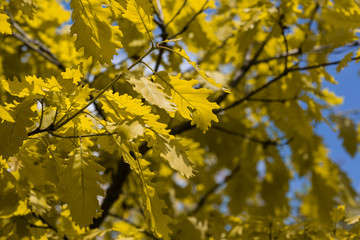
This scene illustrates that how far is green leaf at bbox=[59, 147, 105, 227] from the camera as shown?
44.0 inches

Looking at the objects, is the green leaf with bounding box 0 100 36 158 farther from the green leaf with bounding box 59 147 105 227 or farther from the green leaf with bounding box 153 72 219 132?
the green leaf with bounding box 153 72 219 132

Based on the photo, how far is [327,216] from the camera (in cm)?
317

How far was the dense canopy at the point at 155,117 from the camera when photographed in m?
1.16

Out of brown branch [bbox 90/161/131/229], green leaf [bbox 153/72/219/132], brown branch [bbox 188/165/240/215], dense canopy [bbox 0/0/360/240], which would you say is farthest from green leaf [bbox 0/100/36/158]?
brown branch [bbox 188/165/240/215]

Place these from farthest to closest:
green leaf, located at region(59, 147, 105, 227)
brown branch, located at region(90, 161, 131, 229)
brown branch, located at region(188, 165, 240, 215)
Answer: brown branch, located at region(188, 165, 240, 215) < brown branch, located at region(90, 161, 131, 229) < green leaf, located at region(59, 147, 105, 227)

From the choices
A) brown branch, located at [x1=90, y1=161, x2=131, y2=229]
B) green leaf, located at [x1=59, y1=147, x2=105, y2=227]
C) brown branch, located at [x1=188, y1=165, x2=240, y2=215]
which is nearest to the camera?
green leaf, located at [x1=59, y1=147, x2=105, y2=227]

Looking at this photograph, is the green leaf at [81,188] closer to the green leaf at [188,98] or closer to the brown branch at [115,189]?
A: the green leaf at [188,98]

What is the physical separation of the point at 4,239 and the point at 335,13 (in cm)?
195

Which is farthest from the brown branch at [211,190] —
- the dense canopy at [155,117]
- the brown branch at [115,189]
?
the brown branch at [115,189]

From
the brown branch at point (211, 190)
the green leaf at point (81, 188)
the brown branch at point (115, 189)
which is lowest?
the green leaf at point (81, 188)

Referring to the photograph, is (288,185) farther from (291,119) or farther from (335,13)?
(335,13)

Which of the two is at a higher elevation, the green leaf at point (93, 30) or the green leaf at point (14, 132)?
the green leaf at point (93, 30)

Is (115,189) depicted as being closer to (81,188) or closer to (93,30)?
(81,188)

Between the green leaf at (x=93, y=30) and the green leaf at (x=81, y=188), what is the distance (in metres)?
0.32
